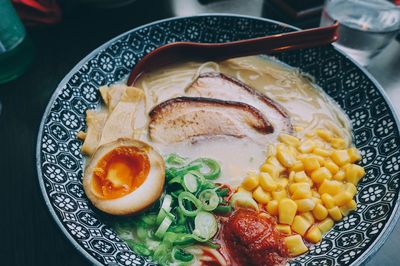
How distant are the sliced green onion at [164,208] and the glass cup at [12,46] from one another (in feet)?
4.33

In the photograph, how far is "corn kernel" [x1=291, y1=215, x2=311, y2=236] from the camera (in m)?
1.64

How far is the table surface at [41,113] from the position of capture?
1.70m

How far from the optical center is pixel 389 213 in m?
1.54

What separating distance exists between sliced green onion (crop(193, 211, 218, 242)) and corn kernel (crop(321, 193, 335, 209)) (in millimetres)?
479

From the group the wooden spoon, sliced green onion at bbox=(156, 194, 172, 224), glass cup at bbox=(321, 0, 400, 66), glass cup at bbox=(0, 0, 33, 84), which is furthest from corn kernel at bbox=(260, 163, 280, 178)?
glass cup at bbox=(0, 0, 33, 84)

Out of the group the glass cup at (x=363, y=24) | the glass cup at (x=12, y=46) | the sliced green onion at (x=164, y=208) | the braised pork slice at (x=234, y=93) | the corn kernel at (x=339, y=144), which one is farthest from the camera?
the glass cup at (x=363, y=24)

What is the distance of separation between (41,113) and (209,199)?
1147mm

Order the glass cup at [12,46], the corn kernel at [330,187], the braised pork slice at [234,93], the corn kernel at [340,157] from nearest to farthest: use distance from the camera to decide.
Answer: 1. the corn kernel at [330,187]
2. the corn kernel at [340,157]
3. the braised pork slice at [234,93]
4. the glass cup at [12,46]

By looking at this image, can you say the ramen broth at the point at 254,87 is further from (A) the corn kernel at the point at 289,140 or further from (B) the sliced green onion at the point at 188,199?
(B) the sliced green onion at the point at 188,199

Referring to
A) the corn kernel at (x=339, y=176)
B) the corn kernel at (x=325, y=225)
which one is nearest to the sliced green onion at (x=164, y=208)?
the corn kernel at (x=325, y=225)

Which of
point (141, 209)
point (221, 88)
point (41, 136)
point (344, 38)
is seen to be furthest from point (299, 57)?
point (41, 136)

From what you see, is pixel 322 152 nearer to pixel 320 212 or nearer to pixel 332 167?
pixel 332 167

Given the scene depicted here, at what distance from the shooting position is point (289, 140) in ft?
6.41

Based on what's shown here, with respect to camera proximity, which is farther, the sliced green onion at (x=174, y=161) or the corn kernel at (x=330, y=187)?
the sliced green onion at (x=174, y=161)
